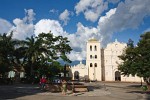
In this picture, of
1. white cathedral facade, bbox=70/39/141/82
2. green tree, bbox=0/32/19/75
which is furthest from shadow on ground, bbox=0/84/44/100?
white cathedral facade, bbox=70/39/141/82

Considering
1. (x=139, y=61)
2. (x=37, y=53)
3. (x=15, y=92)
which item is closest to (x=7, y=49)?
(x=37, y=53)

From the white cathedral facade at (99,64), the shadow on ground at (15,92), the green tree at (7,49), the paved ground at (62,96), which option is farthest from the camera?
the white cathedral facade at (99,64)

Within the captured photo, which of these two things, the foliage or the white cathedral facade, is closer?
the foliage

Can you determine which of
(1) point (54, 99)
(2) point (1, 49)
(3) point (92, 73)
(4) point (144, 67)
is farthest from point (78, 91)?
(3) point (92, 73)

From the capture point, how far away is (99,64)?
10000 cm

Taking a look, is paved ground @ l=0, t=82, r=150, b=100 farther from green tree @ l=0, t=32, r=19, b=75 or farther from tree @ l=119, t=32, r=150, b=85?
green tree @ l=0, t=32, r=19, b=75

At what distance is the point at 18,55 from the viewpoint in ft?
170

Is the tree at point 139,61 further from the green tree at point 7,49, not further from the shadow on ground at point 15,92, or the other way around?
the green tree at point 7,49

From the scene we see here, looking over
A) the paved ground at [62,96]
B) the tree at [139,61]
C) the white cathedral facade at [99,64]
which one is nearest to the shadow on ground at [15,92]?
the paved ground at [62,96]

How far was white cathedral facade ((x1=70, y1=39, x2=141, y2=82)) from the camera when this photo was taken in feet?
326

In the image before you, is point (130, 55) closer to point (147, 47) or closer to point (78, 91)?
point (147, 47)

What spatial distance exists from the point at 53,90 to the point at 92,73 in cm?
7045

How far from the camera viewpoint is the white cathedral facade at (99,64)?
3915 inches

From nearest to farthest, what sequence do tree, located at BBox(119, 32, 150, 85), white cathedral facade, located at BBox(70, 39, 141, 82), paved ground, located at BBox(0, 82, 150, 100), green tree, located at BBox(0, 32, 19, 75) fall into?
paved ground, located at BBox(0, 82, 150, 100), tree, located at BBox(119, 32, 150, 85), green tree, located at BBox(0, 32, 19, 75), white cathedral facade, located at BBox(70, 39, 141, 82)
